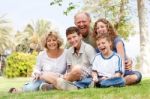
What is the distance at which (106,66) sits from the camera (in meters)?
8.03

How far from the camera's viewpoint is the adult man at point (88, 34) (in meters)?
8.31

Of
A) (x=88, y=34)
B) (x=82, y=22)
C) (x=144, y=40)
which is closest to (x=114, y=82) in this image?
(x=88, y=34)

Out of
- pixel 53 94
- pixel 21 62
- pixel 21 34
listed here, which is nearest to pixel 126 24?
pixel 21 62

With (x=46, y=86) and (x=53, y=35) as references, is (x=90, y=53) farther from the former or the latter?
(x=46, y=86)

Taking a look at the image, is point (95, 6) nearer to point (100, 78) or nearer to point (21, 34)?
point (100, 78)

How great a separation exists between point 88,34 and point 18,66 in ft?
84.0

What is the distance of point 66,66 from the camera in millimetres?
8617

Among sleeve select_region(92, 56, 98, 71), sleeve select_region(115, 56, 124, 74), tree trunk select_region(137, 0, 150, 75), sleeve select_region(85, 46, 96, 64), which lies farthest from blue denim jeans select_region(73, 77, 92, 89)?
tree trunk select_region(137, 0, 150, 75)

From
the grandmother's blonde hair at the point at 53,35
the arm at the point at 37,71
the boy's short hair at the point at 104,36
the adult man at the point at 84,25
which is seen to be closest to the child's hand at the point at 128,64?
the boy's short hair at the point at 104,36

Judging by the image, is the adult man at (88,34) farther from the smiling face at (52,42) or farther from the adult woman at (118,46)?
the smiling face at (52,42)

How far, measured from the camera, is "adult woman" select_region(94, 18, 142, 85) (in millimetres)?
8234

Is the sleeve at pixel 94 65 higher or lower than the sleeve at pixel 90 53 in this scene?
lower

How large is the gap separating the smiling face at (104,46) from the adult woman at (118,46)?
202 millimetres

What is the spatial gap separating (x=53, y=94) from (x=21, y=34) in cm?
6345
